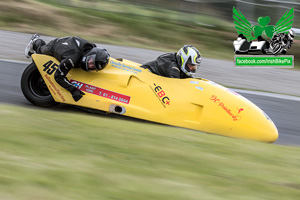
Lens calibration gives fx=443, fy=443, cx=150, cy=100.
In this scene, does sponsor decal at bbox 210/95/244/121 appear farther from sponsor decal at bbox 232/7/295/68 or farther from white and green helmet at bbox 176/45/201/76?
sponsor decal at bbox 232/7/295/68

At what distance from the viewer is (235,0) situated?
15.8 m

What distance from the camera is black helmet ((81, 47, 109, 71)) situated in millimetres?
6488

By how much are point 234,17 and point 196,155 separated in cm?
1230

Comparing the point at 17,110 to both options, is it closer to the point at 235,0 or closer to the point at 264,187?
the point at 264,187

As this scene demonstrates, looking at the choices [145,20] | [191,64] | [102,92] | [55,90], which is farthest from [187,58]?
[145,20]

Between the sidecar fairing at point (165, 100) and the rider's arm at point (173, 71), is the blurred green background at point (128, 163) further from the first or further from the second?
the rider's arm at point (173, 71)

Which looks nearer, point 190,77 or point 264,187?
point 264,187

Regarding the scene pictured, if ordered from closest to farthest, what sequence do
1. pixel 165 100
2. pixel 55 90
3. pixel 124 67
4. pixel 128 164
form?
pixel 128 164 → pixel 165 100 → pixel 55 90 → pixel 124 67

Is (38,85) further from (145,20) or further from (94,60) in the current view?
(145,20)

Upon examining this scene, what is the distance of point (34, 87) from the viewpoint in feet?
22.6

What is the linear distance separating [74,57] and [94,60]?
30 cm

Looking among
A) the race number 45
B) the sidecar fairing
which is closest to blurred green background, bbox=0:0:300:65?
the race number 45

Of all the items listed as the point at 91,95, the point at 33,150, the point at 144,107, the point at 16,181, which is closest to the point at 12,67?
the point at 91,95

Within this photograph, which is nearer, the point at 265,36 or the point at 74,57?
the point at 74,57
